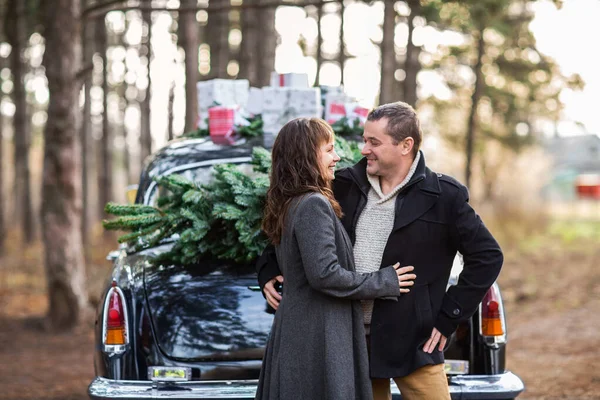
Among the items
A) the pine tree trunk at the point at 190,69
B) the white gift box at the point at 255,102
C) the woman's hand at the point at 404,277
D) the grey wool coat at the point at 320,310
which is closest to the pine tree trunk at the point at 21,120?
the pine tree trunk at the point at 190,69

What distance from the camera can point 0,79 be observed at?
1086 inches

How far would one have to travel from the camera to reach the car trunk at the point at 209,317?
15.2 ft

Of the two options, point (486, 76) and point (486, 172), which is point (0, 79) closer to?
point (486, 76)

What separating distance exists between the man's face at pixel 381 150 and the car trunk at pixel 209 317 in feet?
4.64

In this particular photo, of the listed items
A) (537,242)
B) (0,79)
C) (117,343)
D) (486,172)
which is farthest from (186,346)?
(486,172)

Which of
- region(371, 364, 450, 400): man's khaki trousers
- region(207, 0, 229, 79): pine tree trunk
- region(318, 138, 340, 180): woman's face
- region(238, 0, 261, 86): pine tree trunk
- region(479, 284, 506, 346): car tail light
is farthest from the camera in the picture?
region(207, 0, 229, 79): pine tree trunk

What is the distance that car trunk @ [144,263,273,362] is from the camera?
464cm

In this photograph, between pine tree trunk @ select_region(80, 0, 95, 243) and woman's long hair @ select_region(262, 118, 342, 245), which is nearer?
woman's long hair @ select_region(262, 118, 342, 245)

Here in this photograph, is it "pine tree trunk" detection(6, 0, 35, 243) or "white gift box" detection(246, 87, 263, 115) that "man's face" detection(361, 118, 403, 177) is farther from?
"pine tree trunk" detection(6, 0, 35, 243)

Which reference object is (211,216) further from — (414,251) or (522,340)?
(522,340)

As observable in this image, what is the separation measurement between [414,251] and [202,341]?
160cm

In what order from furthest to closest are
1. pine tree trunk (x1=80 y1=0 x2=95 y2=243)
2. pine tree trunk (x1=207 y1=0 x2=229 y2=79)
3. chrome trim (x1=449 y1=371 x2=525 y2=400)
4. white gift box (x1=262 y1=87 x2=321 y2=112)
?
pine tree trunk (x1=80 y1=0 x2=95 y2=243) < pine tree trunk (x1=207 y1=0 x2=229 y2=79) < white gift box (x1=262 y1=87 x2=321 y2=112) < chrome trim (x1=449 y1=371 x2=525 y2=400)

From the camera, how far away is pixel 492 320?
479 centimetres

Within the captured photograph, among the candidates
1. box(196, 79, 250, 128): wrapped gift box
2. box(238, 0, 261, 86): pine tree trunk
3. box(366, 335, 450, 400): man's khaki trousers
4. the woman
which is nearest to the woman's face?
the woman
